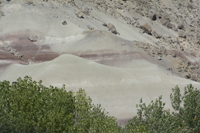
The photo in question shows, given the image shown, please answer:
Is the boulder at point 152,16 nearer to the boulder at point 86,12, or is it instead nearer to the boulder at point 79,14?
the boulder at point 86,12

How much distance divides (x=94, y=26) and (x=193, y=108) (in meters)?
51.2

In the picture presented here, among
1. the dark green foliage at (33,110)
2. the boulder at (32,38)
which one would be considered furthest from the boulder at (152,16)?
the dark green foliage at (33,110)

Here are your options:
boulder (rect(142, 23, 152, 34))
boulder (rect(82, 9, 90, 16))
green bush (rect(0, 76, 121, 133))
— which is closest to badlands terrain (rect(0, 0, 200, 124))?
boulder (rect(142, 23, 152, 34))

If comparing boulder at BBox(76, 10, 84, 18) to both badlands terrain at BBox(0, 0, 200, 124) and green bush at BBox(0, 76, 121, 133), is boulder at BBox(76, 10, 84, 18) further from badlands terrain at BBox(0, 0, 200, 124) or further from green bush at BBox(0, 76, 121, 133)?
green bush at BBox(0, 76, 121, 133)

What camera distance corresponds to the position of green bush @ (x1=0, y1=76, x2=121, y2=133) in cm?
2281

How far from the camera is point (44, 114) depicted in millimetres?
23500

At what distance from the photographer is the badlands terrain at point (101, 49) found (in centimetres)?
4650

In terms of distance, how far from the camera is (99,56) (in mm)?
60812

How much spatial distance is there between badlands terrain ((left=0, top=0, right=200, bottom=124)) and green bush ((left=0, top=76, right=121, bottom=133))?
16513 mm

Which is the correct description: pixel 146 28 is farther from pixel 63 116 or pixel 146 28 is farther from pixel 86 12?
pixel 63 116

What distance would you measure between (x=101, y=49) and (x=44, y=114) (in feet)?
130

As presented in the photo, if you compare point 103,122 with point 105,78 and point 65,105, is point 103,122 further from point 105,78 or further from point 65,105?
point 105,78

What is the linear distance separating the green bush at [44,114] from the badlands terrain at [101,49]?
16.5 metres

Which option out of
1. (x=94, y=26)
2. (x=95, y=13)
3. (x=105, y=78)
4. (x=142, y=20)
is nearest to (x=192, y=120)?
(x=105, y=78)
